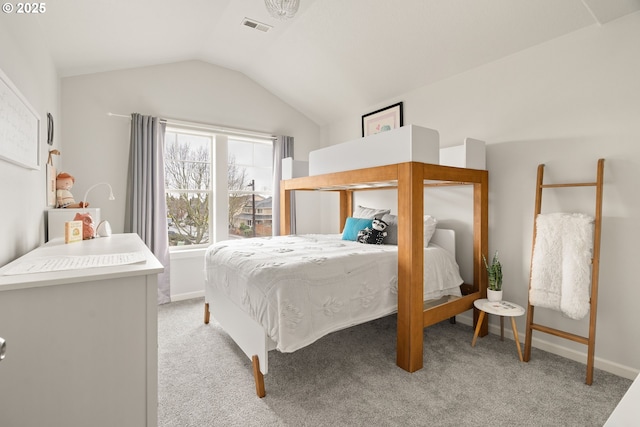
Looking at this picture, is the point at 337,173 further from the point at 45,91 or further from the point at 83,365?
the point at 45,91

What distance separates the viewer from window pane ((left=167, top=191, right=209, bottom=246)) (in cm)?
394

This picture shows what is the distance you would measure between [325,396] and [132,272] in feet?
4.31

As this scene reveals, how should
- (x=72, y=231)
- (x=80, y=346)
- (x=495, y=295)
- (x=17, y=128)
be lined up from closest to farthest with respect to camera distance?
(x=80, y=346)
(x=17, y=128)
(x=72, y=231)
(x=495, y=295)

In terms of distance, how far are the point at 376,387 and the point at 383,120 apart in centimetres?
288

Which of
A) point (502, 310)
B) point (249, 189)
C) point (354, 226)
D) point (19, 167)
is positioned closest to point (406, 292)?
point (502, 310)

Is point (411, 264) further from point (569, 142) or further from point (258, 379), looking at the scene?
point (569, 142)

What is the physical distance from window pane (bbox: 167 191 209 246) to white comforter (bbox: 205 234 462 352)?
1523 mm

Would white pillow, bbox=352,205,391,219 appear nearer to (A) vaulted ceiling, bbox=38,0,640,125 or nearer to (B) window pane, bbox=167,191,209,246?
(A) vaulted ceiling, bbox=38,0,640,125

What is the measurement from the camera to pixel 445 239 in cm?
301

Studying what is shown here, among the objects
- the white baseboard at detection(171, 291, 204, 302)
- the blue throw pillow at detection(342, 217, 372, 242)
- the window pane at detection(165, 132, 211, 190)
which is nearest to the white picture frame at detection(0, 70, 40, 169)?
the window pane at detection(165, 132, 211, 190)

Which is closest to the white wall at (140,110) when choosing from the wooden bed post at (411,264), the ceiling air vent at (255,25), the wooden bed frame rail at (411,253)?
the ceiling air vent at (255,25)

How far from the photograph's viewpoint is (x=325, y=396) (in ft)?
6.07

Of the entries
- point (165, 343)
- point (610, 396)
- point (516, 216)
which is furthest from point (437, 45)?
point (165, 343)

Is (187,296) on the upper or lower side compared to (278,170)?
lower
